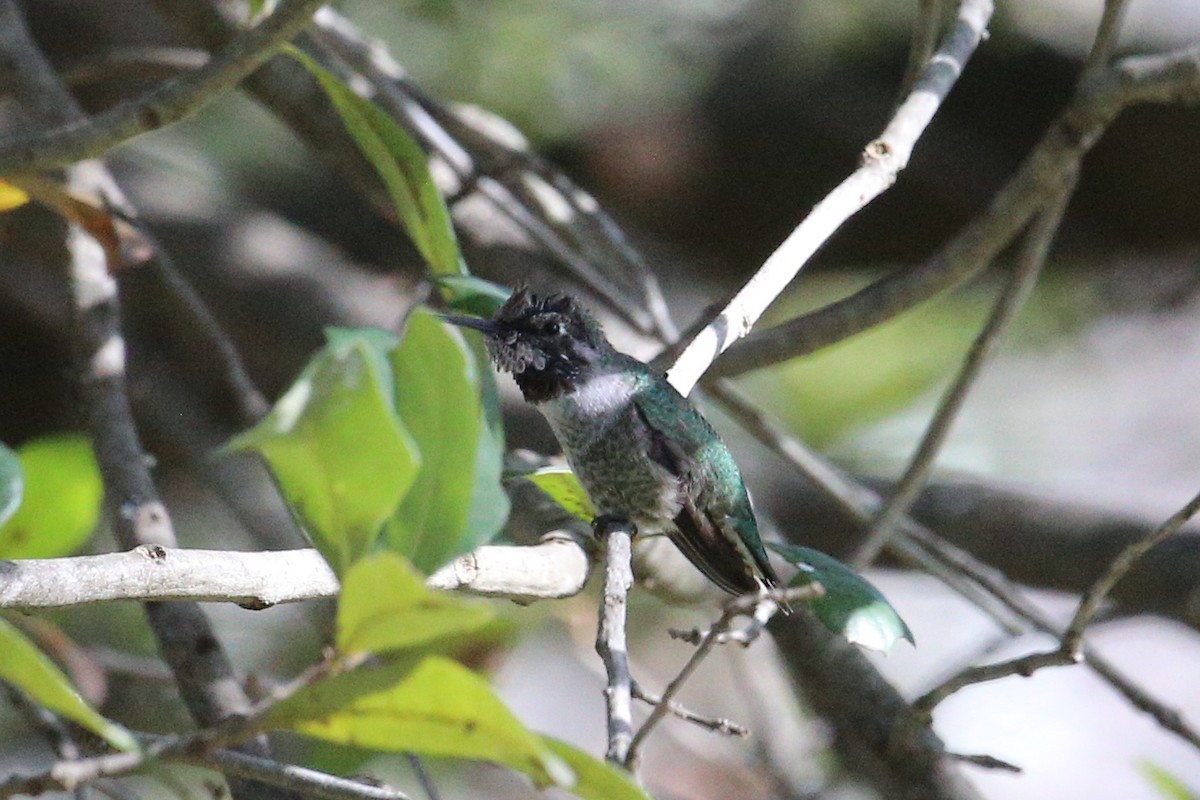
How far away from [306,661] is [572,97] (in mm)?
1589

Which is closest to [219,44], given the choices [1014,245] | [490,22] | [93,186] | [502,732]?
[93,186]

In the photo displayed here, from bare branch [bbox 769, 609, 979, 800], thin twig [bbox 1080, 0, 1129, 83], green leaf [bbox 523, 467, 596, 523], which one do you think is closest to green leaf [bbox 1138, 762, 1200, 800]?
bare branch [bbox 769, 609, 979, 800]

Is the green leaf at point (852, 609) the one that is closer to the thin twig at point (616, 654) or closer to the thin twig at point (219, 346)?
the thin twig at point (616, 654)

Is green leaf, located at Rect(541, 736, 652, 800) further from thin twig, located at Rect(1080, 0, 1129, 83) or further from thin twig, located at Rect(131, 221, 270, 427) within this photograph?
thin twig, located at Rect(1080, 0, 1129, 83)

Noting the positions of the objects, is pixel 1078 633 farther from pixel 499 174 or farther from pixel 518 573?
pixel 499 174

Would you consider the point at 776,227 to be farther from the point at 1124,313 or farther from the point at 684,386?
the point at 684,386

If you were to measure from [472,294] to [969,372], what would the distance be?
2.62 ft

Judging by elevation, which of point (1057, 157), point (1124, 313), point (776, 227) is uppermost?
point (1124, 313)

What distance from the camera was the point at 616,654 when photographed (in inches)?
39.1

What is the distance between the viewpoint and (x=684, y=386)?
1.39 metres

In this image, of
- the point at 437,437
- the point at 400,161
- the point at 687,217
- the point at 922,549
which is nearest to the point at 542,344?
the point at 400,161

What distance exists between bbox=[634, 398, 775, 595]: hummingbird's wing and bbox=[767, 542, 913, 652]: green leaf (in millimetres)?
170

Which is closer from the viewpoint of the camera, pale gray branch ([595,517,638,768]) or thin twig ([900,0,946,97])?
pale gray branch ([595,517,638,768])

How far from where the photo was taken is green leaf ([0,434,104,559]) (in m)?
1.83
